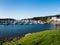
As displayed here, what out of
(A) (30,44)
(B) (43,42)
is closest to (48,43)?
(B) (43,42)

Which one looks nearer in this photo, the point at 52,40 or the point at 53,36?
the point at 52,40

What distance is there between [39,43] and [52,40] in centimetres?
140

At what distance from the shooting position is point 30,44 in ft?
53.8

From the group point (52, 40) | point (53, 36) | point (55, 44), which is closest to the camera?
point (55, 44)

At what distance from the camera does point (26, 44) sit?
1653cm

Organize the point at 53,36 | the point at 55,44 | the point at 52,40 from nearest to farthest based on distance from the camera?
the point at 55,44 → the point at 52,40 → the point at 53,36

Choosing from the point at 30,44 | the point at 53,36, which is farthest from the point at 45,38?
the point at 30,44

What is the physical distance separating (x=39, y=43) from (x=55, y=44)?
146 cm

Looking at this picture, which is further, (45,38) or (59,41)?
(45,38)

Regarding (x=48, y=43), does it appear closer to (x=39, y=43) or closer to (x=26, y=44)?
(x=39, y=43)

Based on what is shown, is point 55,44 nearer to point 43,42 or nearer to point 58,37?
point 43,42

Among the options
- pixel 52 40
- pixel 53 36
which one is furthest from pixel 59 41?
pixel 53 36

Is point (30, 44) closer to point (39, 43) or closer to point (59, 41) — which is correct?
point (39, 43)

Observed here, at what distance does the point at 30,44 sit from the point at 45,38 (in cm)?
229
